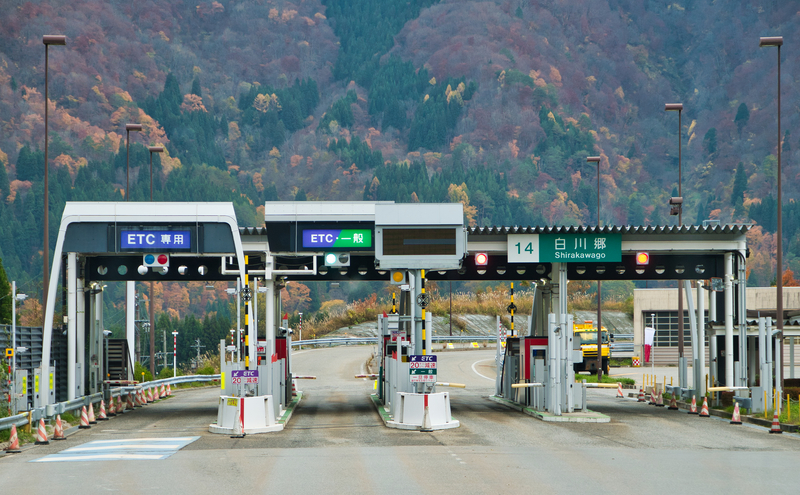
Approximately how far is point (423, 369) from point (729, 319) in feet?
36.6

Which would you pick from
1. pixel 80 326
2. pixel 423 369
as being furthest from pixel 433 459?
Result: pixel 80 326

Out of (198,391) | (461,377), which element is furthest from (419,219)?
(461,377)

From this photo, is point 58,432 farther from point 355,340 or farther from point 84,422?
point 355,340

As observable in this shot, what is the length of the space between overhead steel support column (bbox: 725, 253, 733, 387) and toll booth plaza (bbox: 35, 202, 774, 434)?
43 mm

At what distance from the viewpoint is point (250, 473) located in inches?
614

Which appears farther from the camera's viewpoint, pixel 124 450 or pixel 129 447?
pixel 129 447

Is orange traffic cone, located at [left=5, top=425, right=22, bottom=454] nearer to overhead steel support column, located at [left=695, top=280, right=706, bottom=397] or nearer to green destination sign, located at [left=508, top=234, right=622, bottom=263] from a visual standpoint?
green destination sign, located at [left=508, top=234, right=622, bottom=263]

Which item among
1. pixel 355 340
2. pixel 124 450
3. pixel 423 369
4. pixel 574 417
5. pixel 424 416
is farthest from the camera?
pixel 355 340

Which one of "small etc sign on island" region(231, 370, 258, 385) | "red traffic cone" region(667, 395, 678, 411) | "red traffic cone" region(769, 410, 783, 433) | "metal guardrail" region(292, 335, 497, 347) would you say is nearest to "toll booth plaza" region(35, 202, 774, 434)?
"small etc sign on island" region(231, 370, 258, 385)

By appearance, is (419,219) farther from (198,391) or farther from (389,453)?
(198,391)

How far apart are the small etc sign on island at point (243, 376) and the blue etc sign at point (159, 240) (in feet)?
17.2

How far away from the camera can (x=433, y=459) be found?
56.6 feet

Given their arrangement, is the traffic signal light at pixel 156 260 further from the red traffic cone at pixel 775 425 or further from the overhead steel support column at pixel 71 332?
the red traffic cone at pixel 775 425

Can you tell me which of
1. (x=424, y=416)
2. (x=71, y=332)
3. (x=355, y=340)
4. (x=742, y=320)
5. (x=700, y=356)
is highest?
(x=742, y=320)
